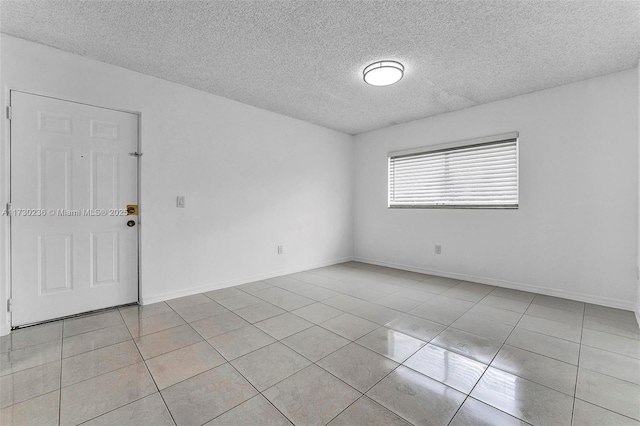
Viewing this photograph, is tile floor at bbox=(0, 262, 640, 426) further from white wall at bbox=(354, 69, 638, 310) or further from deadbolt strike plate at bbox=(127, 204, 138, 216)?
deadbolt strike plate at bbox=(127, 204, 138, 216)

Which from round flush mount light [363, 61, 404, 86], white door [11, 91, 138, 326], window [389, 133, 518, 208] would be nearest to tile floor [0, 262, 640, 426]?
white door [11, 91, 138, 326]

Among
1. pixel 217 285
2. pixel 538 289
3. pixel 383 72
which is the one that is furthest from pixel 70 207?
pixel 538 289

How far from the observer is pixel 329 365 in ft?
6.24

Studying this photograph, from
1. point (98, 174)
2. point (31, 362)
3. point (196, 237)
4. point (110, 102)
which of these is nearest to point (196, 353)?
point (31, 362)

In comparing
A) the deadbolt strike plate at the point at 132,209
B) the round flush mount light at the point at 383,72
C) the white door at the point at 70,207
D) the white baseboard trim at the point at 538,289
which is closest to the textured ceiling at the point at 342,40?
the round flush mount light at the point at 383,72

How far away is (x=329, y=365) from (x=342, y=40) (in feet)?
8.70

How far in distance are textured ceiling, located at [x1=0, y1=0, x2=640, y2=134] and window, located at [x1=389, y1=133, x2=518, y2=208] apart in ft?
2.51

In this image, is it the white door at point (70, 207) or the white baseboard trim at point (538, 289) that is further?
the white baseboard trim at point (538, 289)

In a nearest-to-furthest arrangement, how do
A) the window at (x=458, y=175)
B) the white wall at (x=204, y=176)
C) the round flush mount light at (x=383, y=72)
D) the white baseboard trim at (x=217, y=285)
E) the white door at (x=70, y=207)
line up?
1. the white door at (x=70, y=207)
2. the white wall at (x=204, y=176)
3. the round flush mount light at (x=383, y=72)
4. the white baseboard trim at (x=217, y=285)
5. the window at (x=458, y=175)

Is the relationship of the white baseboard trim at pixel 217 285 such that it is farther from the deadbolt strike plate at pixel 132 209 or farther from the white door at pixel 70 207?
the deadbolt strike plate at pixel 132 209

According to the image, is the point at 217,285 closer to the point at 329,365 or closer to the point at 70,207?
the point at 70,207

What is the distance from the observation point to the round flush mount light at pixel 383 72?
9.27 ft

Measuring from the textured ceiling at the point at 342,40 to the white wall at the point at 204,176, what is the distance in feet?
0.82

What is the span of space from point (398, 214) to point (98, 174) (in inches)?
167
